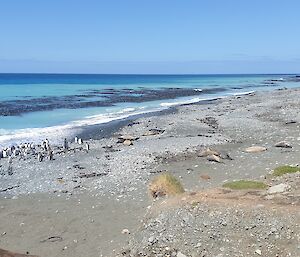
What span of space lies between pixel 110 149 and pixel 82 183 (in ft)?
25.7

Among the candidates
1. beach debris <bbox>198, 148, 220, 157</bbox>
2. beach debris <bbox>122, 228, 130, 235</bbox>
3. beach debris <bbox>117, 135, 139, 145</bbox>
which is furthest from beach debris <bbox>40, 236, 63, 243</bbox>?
beach debris <bbox>117, 135, 139, 145</bbox>

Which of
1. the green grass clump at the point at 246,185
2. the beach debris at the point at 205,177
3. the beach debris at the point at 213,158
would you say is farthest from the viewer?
the beach debris at the point at 213,158

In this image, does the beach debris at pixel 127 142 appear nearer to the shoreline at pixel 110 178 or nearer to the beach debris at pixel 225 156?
the shoreline at pixel 110 178

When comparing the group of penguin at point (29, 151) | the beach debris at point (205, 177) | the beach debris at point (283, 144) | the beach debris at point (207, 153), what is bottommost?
the group of penguin at point (29, 151)

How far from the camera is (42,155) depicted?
A: 86.4 feet

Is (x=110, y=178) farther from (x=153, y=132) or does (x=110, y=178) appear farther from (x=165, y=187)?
(x=153, y=132)

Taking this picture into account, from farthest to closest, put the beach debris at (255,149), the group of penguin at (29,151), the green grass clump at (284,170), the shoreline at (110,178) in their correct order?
the group of penguin at (29,151), the beach debris at (255,149), the green grass clump at (284,170), the shoreline at (110,178)

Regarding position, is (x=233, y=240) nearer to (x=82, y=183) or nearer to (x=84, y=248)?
(x=84, y=248)

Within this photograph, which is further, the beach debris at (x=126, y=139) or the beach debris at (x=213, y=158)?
the beach debris at (x=126, y=139)

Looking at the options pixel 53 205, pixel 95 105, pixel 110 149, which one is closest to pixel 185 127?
pixel 110 149

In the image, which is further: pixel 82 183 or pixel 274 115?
pixel 274 115

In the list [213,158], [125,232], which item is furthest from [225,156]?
[125,232]

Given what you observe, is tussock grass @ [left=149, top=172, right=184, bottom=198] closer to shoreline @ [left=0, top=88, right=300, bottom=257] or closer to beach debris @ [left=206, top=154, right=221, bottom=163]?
shoreline @ [left=0, top=88, right=300, bottom=257]

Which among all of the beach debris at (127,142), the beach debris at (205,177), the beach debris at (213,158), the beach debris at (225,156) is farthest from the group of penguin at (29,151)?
the beach debris at (205,177)
